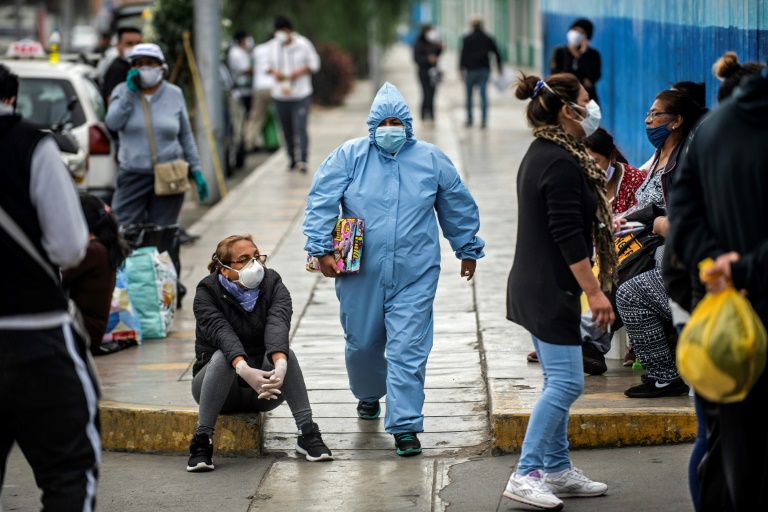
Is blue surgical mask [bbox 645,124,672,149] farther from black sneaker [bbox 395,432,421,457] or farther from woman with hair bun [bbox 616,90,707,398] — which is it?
black sneaker [bbox 395,432,421,457]

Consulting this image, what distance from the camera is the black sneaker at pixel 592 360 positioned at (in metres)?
6.73

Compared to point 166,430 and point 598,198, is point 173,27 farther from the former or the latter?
point 598,198

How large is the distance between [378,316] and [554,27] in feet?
52.5

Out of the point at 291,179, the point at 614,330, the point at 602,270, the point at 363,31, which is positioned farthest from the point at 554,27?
the point at 602,270

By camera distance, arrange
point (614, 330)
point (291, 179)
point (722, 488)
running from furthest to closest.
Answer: point (291, 179)
point (614, 330)
point (722, 488)

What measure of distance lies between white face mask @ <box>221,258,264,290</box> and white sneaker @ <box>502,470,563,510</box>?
158 centimetres

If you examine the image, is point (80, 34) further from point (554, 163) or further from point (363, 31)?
point (554, 163)

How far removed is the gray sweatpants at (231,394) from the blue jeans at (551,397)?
1.30 meters

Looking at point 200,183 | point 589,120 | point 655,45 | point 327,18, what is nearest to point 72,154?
point 200,183

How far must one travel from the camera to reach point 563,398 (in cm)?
500

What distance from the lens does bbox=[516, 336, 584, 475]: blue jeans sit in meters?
4.99

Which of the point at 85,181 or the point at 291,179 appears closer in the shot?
the point at 85,181

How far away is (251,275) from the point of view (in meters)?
5.91

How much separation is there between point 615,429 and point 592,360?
862 millimetres
